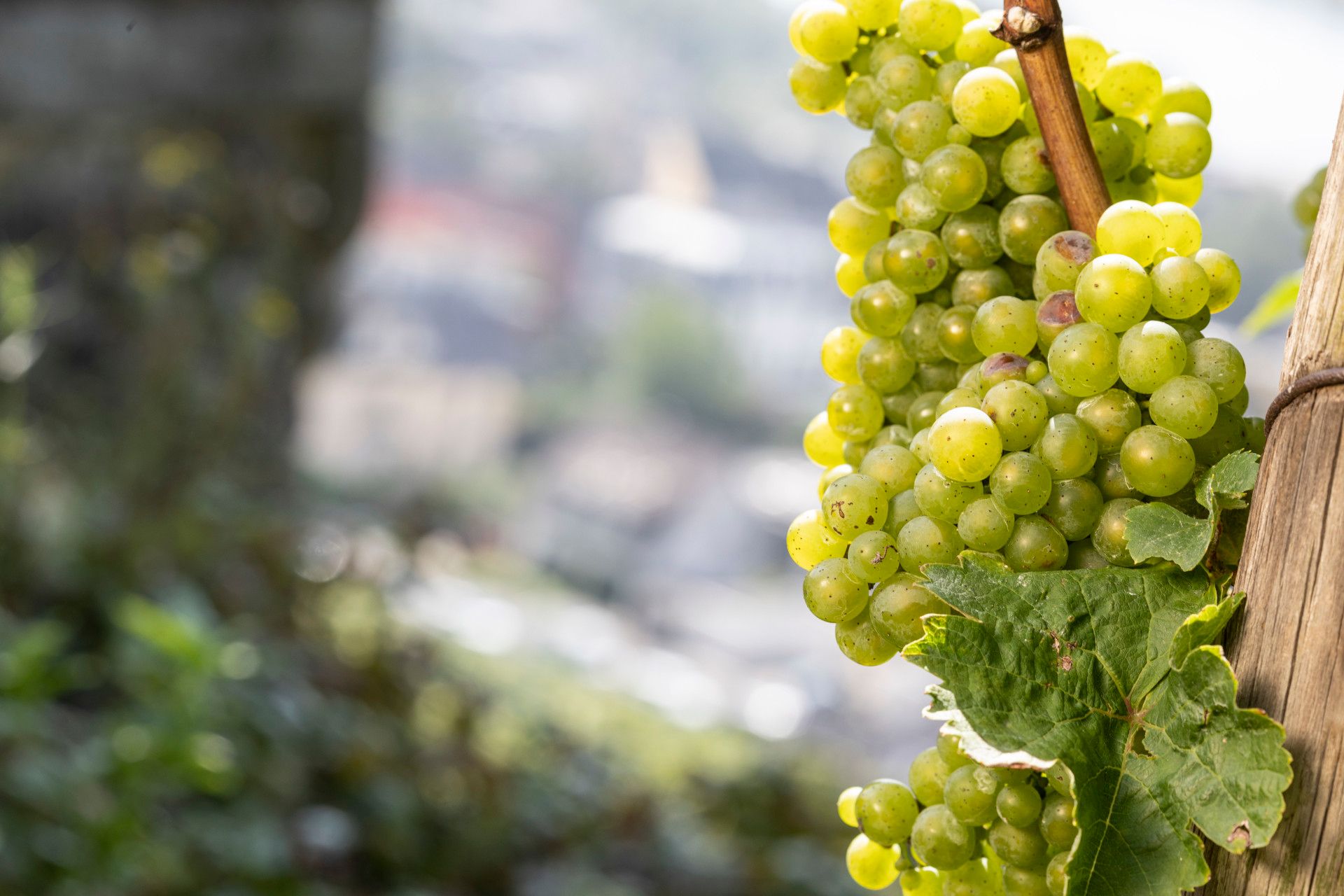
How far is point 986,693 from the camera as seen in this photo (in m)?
0.29

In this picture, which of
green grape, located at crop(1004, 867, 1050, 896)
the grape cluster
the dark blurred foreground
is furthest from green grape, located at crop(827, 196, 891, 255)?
the dark blurred foreground

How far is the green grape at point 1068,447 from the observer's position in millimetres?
300

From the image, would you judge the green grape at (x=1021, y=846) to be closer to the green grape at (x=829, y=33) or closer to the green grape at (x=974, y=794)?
the green grape at (x=974, y=794)

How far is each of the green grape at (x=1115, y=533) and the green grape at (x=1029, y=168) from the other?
98 millimetres

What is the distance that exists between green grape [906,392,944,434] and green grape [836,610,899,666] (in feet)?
0.21

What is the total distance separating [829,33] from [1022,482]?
0.17m

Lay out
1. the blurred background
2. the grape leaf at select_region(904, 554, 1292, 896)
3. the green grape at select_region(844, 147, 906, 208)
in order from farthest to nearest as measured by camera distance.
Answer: the blurred background, the green grape at select_region(844, 147, 906, 208), the grape leaf at select_region(904, 554, 1292, 896)

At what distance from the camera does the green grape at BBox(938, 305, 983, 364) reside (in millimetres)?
342

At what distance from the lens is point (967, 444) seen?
0.30 m

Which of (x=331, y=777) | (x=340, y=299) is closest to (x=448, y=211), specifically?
(x=340, y=299)

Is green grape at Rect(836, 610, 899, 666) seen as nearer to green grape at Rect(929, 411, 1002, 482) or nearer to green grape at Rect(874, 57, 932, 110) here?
green grape at Rect(929, 411, 1002, 482)

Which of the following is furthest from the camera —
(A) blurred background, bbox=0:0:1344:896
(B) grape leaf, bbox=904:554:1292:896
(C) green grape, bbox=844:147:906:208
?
(A) blurred background, bbox=0:0:1344:896

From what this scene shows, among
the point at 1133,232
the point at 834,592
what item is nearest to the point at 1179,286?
the point at 1133,232

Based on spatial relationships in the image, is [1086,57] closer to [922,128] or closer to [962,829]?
[922,128]
